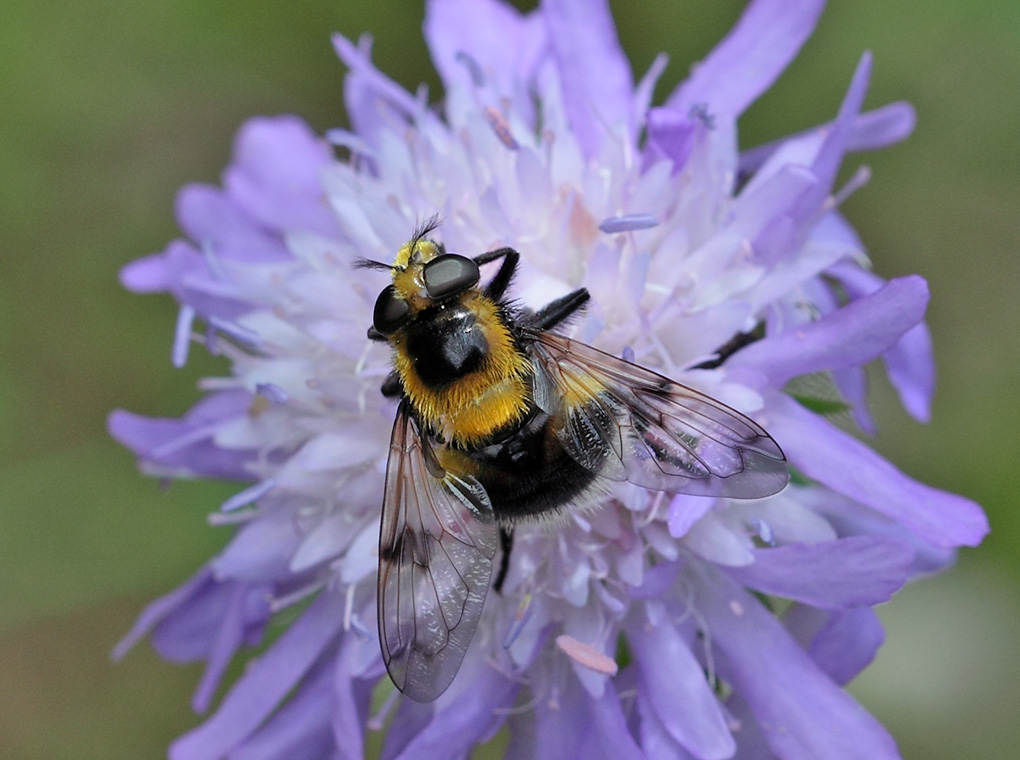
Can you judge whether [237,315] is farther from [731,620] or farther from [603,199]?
[731,620]

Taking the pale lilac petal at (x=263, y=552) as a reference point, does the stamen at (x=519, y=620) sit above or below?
below

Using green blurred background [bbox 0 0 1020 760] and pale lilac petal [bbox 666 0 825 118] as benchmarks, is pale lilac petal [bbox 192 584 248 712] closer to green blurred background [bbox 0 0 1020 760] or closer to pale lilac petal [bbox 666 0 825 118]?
green blurred background [bbox 0 0 1020 760]

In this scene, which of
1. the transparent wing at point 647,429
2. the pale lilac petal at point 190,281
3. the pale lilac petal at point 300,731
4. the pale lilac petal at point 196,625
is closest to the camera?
the transparent wing at point 647,429

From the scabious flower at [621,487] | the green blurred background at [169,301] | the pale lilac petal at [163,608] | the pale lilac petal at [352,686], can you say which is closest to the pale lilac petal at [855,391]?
the scabious flower at [621,487]

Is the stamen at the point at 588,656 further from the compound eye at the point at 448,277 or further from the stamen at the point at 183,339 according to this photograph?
the stamen at the point at 183,339

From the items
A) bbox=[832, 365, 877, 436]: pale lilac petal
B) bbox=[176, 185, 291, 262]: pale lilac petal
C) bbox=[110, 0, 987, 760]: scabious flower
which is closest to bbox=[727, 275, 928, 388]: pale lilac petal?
bbox=[110, 0, 987, 760]: scabious flower

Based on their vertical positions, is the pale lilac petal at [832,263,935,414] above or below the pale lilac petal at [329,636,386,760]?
below

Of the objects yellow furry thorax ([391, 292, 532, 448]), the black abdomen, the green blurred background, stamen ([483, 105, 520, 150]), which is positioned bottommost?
the green blurred background
